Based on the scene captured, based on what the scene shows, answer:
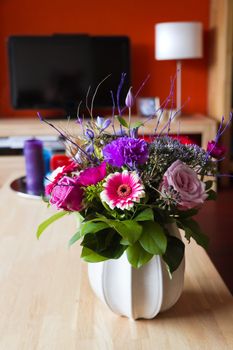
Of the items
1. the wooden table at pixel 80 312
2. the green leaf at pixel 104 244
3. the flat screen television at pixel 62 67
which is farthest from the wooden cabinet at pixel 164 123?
the green leaf at pixel 104 244

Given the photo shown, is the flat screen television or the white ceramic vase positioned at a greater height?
the flat screen television

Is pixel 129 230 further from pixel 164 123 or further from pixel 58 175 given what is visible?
pixel 164 123

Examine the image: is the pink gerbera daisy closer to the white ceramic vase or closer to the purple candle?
the white ceramic vase

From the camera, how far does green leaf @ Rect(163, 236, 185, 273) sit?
2.77ft

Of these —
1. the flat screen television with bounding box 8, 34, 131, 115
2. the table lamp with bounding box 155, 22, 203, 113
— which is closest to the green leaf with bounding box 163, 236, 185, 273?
the table lamp with bounding box 155, 22, 203, 113

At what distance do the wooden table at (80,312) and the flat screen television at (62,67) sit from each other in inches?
105

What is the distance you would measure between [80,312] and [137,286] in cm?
17

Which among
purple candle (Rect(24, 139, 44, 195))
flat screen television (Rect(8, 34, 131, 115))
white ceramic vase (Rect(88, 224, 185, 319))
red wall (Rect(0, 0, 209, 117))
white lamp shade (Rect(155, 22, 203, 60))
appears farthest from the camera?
red wall (Rect(0, 0, 209, 117))

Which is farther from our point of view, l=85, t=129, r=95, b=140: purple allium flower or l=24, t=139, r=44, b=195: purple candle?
l=24, t=139, r=44, b=195: purple candle

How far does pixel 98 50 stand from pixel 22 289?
3016 millimetres

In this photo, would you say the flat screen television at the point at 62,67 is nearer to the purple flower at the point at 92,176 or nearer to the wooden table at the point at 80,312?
the wooden table at the point at 80,312

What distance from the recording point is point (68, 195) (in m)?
0.81

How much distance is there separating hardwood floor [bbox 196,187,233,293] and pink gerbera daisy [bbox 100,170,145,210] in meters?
1.43

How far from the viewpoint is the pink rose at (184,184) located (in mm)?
772
